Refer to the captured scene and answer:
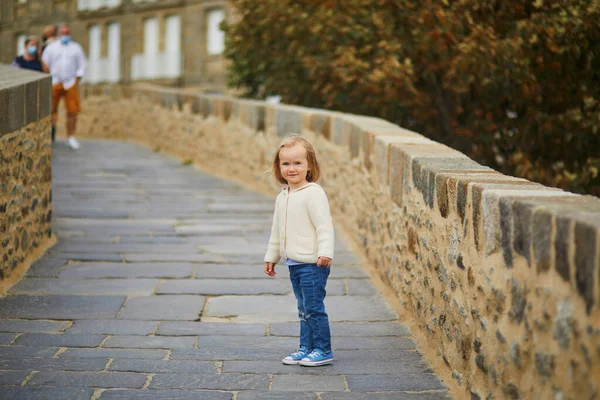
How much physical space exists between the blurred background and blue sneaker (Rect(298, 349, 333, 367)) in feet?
18.0

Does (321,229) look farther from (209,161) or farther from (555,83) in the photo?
(209,161)

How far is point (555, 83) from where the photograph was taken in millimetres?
10336

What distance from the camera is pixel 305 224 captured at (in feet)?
15.5

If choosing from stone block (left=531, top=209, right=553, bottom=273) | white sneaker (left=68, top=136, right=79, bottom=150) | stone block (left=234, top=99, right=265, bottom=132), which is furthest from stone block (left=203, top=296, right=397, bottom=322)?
white sneaker (left=68, top=136, right=79, bottom=150)

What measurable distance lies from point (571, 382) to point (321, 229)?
1.96m

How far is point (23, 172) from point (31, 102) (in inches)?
24.6

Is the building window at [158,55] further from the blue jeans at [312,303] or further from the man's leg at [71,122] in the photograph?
the blue jeans at [312,303]

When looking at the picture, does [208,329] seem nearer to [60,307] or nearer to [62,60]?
[60,307]

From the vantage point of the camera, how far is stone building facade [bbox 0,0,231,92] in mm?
29312

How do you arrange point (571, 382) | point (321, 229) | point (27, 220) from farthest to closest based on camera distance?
1. point (27, 220)
2. point (321, 229)
3. point (571, 382)

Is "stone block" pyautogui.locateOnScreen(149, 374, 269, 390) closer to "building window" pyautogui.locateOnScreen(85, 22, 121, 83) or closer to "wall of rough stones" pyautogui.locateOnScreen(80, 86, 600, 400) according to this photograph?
"wall of rough stones" pyautogui.locateOnScreen(80, 86, 600, 400)

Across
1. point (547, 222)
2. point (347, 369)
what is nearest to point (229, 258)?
point (347, 369)

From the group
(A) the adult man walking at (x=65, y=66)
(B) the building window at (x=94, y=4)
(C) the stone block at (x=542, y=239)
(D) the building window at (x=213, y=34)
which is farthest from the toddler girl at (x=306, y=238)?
(B) the building window at (x=94, y=4)

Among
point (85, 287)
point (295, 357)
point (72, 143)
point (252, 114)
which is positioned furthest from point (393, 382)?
point (72, 143)
